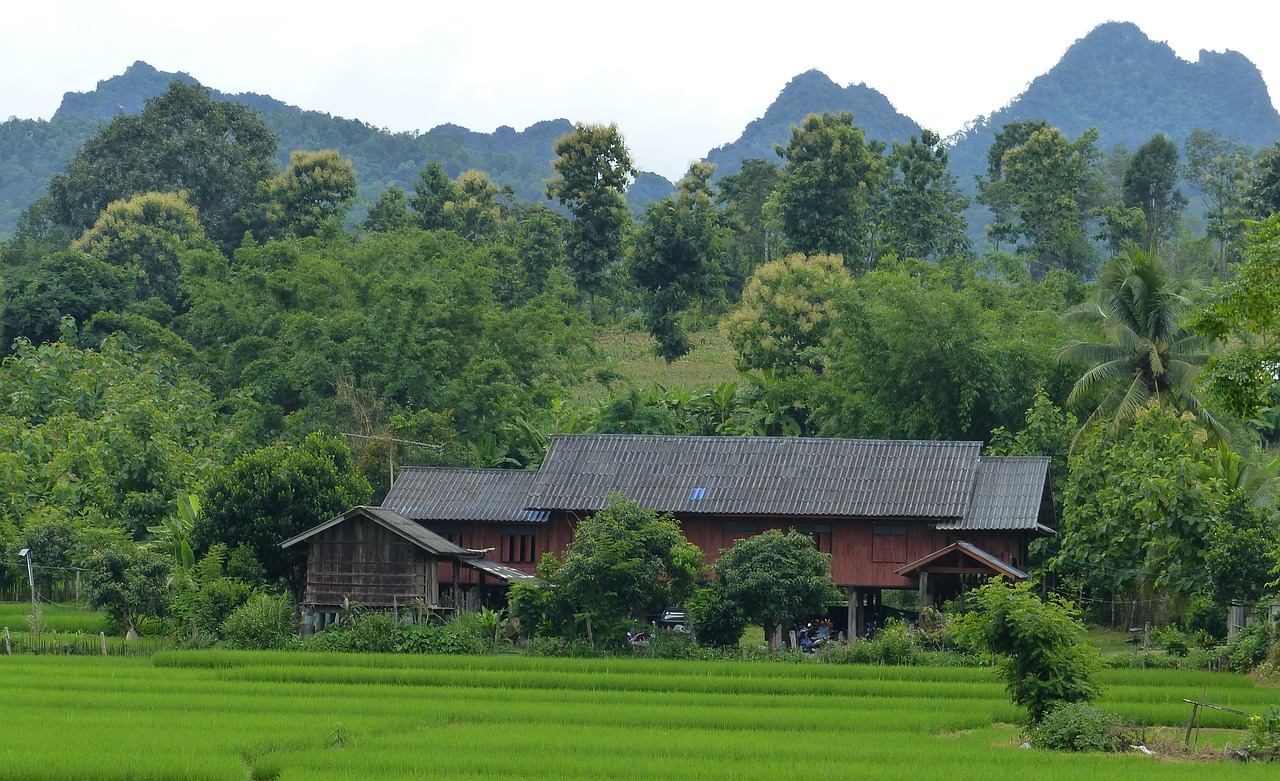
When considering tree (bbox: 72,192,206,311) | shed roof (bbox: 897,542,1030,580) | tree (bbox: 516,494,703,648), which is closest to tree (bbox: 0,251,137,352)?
tree (bbox: 72,192,206,311)

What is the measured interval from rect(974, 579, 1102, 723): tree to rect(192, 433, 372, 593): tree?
62.2 ft

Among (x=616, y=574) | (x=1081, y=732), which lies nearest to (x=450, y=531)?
(x=616, y=574)

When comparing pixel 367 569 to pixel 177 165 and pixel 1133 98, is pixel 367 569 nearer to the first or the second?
pixel 177 165

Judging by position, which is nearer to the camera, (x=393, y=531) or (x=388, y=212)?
(x=393, y=531)

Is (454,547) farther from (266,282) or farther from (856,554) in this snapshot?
(266,282)

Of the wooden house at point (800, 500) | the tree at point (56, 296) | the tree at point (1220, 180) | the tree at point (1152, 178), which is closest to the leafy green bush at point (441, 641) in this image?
the wooden house at point (800, 500)

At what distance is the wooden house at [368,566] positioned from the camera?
111ft

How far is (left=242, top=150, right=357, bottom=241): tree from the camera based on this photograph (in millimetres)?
67000

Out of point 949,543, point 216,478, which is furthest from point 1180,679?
point 216,478

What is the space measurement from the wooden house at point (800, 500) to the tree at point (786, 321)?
48.7ft

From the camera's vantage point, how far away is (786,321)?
53.6 m

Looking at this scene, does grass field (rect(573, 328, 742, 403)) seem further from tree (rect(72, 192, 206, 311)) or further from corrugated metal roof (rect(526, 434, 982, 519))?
tree (rect(72, 192, 206, 311))

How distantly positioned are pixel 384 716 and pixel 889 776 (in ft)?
27.1

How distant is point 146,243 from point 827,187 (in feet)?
92.6
